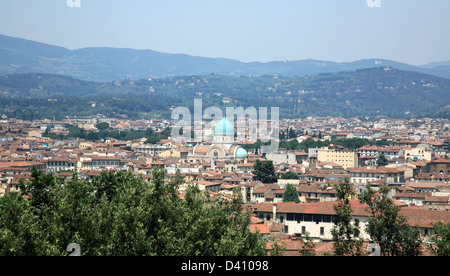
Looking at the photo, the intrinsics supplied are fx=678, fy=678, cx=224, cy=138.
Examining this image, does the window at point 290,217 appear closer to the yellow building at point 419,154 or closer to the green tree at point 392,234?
the green tree at point 392,234

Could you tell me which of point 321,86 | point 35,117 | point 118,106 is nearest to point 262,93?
point 321,86

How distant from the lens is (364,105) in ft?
520

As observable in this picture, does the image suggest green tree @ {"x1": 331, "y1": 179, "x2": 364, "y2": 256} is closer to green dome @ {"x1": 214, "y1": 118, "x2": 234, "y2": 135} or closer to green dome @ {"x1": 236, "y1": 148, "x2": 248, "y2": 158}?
green dome @ {"x1": 236, "y1": 148, "x2": 248, "y2": 158}

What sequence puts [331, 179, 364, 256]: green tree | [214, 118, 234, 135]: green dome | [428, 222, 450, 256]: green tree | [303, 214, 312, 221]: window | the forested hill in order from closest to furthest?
[428, 222, 450, 256]: green tree → [331, 179, 364, 256]: green tree → [303, 214, 312, 221]: window → [214, 118, 234, 135]: green dome → the forested hill

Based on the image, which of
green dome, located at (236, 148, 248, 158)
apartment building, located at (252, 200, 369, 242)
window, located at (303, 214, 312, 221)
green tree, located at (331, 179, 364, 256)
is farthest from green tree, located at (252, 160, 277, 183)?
green tree, located at (331, 179, 364, 256)

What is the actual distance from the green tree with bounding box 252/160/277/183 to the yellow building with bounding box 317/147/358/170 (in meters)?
10.4

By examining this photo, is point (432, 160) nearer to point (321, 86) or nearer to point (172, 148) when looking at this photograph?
point (172, 148)

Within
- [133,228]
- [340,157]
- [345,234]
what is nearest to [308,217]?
[345,234]

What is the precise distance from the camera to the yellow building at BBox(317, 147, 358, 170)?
142 feet

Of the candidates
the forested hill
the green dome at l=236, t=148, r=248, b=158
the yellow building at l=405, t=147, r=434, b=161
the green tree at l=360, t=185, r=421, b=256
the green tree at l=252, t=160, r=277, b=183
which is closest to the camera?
the green tree at l=360, t=185, r=421, b=256

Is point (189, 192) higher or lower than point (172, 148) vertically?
higher

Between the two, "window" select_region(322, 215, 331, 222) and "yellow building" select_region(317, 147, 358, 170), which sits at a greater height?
"window" select_region(322, 215, 331, 222)

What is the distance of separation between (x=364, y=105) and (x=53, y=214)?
496ft

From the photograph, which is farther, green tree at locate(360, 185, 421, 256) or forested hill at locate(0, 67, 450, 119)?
forested hill at locate(0, 67, 450, 119)
